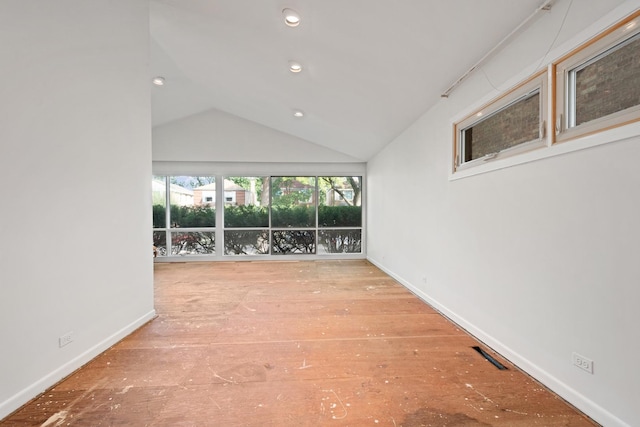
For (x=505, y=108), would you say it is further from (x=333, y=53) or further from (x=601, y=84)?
(x=333, y=53)

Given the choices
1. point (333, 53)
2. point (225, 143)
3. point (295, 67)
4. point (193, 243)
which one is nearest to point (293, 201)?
point (225, 143)

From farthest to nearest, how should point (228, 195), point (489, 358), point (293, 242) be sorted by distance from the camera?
point (293, 242) < point (228, 195) < point (489, 358)

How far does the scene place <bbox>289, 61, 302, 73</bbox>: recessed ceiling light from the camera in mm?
3100

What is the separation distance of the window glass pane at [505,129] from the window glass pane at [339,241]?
4.07 metres

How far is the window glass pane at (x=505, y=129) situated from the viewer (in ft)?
6.26

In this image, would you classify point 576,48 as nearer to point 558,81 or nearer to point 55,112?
point 558,81

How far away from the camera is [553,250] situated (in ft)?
5.48

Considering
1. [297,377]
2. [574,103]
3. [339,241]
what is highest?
[574,103]

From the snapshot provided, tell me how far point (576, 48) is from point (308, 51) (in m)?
2.25

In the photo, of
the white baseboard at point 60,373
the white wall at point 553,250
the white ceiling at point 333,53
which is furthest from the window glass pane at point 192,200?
the white wall at point 553,250

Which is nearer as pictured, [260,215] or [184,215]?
[184,215]

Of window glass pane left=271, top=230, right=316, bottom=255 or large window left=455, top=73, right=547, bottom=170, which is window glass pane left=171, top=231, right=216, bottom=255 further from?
large window left=455, top=73, right=547, bottom=170

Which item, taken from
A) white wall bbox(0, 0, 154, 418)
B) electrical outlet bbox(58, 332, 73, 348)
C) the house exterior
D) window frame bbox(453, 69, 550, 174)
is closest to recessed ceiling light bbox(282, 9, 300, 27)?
white wall bbox(0, 0, 154, 418)

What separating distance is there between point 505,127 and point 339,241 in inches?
186
